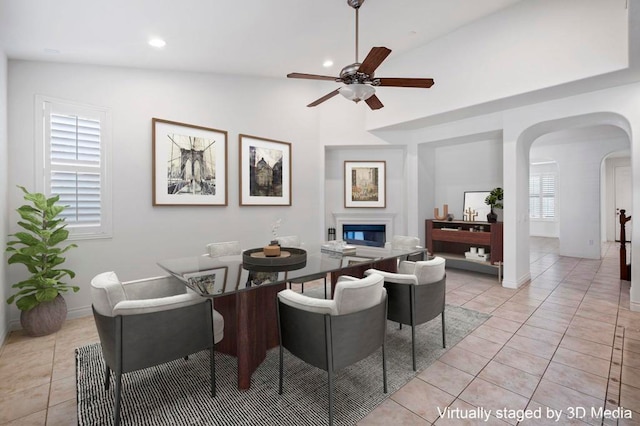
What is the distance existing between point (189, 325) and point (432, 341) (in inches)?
89.1

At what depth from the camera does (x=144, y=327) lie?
185 centimetres

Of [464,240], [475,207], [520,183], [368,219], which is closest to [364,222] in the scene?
[368,219]

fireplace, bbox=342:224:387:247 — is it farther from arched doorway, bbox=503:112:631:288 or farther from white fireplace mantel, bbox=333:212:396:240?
arched doorway, bbox=503:112:631:288

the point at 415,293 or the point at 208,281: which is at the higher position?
the point at 208,281

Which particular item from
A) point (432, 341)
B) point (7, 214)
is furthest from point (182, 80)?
point (432, 341)

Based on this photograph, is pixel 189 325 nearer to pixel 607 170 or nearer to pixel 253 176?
pixel 253 176

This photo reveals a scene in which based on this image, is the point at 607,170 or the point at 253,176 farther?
the point at 607,170

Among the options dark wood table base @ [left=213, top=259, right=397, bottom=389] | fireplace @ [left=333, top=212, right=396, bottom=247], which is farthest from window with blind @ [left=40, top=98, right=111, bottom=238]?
fireplace @ [left=333, top=212, right=396, bottom=247]

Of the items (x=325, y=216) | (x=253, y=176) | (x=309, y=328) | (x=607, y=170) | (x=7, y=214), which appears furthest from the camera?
(x=607, y=170)

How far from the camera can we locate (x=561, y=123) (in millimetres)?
4375

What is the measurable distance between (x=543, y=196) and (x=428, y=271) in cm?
1086

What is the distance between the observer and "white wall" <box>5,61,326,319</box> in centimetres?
334

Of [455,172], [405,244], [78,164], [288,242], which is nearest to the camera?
[78,164]

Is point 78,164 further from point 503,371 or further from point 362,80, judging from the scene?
point 503,371
